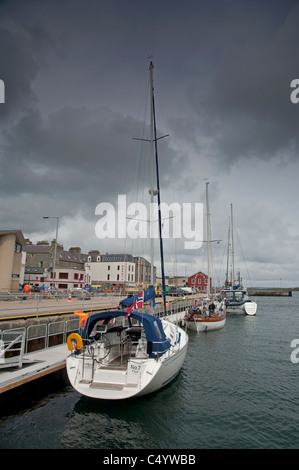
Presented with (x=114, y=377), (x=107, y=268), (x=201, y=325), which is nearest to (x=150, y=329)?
(x=114, y=377)

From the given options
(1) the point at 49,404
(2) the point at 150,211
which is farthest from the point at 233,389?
(2) the point at 150,211

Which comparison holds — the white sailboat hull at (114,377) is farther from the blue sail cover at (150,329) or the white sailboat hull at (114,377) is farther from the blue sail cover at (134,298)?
the blue sail cover at (134,298)

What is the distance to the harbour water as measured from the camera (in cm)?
873

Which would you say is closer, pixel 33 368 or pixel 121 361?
pixel 33 368

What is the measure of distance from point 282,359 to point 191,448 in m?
13.7

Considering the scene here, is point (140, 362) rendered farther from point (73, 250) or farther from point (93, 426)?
point (73, 250)

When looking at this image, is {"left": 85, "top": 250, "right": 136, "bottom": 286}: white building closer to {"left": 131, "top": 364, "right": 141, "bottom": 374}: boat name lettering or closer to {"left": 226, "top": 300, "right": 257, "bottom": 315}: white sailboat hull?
{"left": 226, "top": 300, "right": 257, "bottom": 315}: white sailboat hull

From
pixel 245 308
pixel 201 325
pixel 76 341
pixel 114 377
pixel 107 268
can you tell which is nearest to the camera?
pixel 114 377

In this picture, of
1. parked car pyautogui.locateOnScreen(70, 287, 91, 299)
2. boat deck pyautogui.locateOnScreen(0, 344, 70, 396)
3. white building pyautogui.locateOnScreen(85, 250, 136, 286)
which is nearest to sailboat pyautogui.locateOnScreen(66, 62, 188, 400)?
boat deck pyautogui.locateOnScreen(0, 344, 70, 396)

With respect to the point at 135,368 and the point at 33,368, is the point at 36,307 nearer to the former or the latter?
the point at 33,368

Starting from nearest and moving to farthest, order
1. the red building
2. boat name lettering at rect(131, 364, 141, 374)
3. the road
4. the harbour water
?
the harbour water
boat name lettering at rect(131, 364, 141, 374)
the road
the red building

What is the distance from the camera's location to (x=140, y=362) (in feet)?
34.7

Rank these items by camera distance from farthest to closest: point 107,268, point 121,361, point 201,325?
point 107,268 < point 201,325 < point 121,361

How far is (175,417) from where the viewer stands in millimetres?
10609
